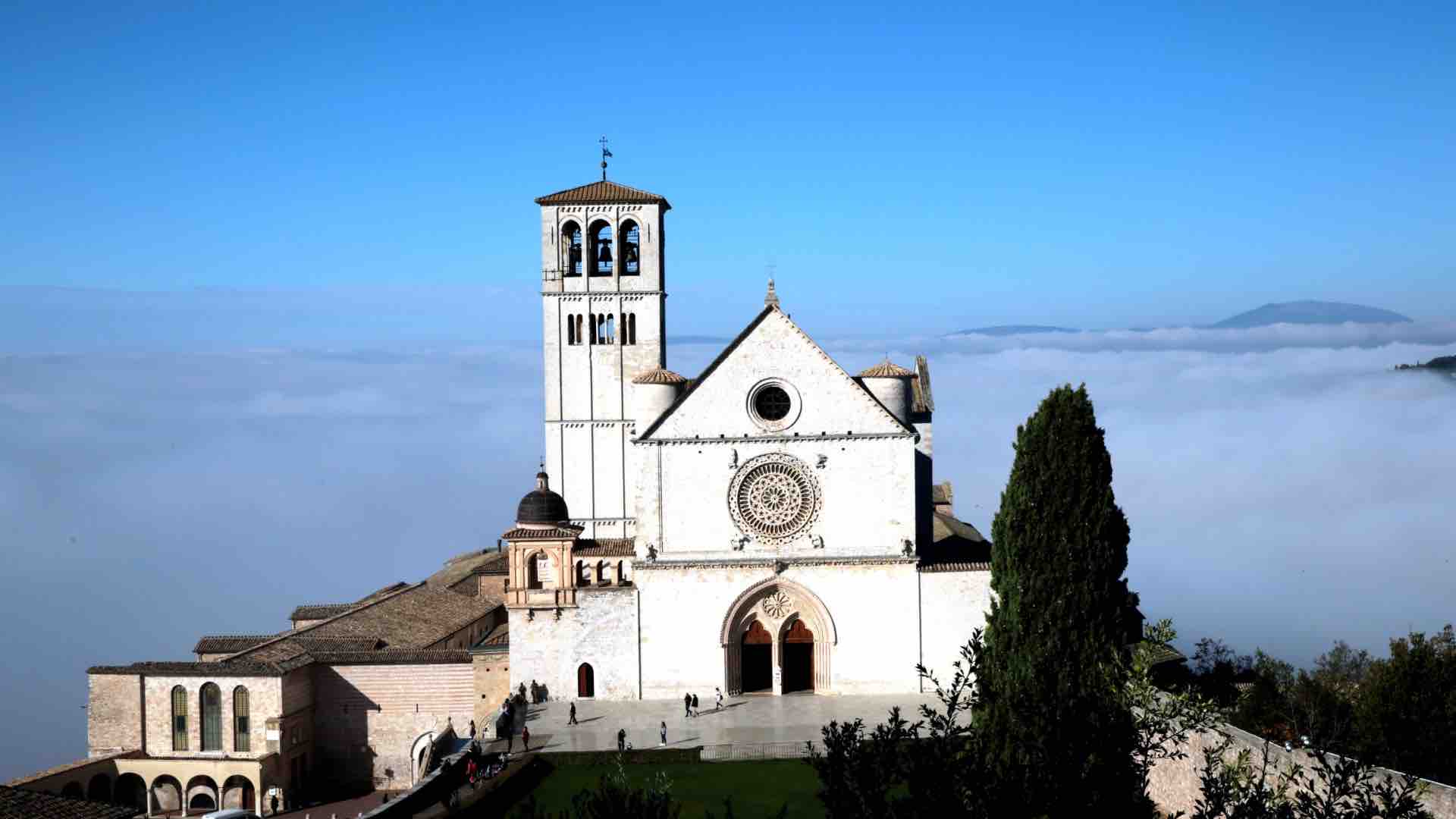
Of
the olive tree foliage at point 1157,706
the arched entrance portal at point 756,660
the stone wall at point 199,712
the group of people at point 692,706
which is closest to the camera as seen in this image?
the olive tree foliage at point 1157,706

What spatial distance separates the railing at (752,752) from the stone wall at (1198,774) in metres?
8.46

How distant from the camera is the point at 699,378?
133 ft

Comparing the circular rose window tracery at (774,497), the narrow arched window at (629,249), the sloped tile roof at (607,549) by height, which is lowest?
the sloped tile roof at (607,549)

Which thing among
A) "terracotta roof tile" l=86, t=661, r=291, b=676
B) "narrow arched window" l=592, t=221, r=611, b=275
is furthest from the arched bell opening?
"terracotta roof tile" l=86, t=661, r=291, b=676

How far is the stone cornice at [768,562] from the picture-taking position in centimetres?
4062

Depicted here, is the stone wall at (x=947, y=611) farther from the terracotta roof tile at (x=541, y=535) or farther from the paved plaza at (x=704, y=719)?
the terracotta roof tile at (x=541, y=535)

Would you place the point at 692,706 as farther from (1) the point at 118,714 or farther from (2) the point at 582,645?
(1) the point at 118,714

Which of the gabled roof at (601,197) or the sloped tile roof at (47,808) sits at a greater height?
the gabled roof at (601,197)

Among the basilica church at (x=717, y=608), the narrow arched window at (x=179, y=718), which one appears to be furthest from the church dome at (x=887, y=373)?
the narrow arched window at (x=179, y=718)

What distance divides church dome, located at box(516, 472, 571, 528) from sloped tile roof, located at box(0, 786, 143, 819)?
2051 centimetres

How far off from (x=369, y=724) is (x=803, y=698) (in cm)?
1260

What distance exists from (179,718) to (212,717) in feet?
2.98

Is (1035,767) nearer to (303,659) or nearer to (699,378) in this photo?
(699,378)

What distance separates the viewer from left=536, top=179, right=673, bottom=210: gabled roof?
52250 millimetres
